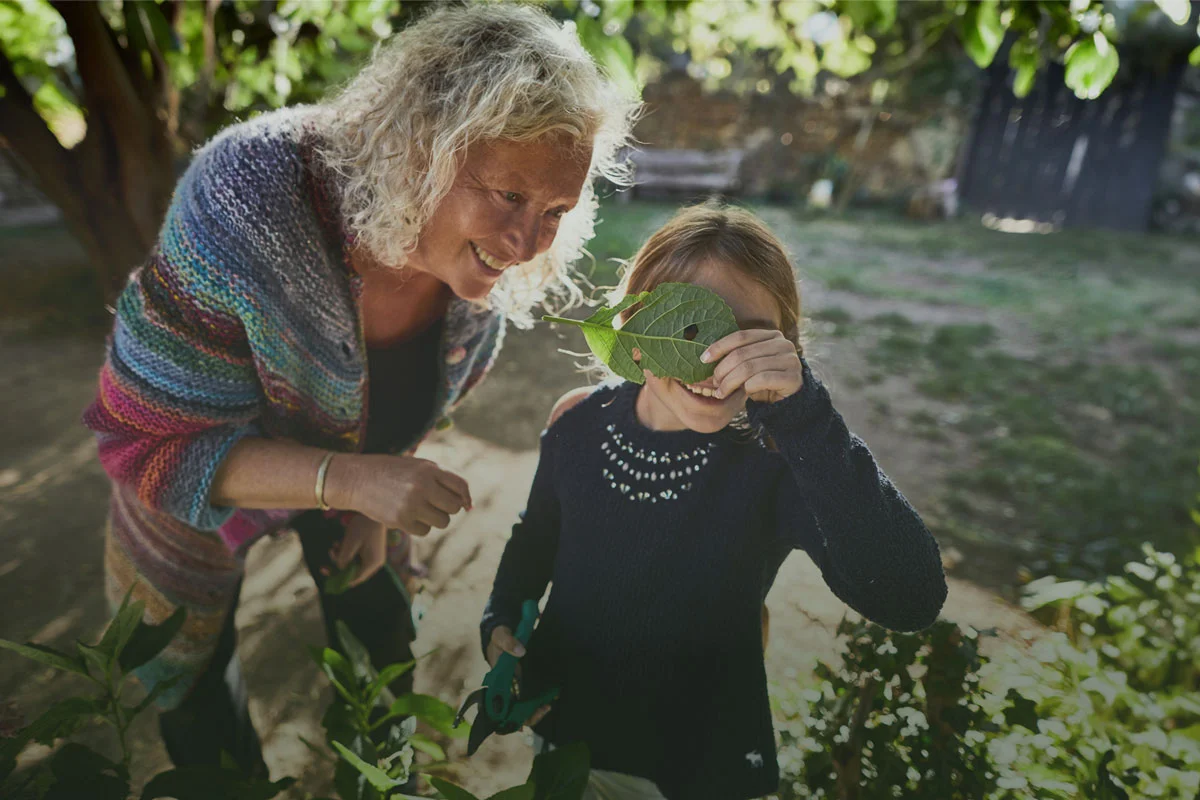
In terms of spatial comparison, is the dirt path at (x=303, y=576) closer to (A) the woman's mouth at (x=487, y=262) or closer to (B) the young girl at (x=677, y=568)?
(B) the young girl at (x=677, y=568)

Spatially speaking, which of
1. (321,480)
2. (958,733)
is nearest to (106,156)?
(321,480)

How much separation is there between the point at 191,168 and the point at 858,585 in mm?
1211

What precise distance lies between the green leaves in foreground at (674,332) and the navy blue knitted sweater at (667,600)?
29 cm

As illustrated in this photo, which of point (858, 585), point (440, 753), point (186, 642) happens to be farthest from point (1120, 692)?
point (186, 642)

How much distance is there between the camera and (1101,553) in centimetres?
336

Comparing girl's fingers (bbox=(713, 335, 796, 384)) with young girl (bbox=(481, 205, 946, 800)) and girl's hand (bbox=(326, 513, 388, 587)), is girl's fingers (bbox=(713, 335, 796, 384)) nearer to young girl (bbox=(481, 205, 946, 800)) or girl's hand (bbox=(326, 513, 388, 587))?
young girl (bbox=(481, 205, 946, 800))

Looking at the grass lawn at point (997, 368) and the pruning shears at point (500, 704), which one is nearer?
the pruning shears at point (500, 704)

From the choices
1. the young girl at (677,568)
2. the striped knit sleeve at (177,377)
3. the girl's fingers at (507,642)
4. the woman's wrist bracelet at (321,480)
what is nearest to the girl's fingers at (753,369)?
the young girl at (677,568)

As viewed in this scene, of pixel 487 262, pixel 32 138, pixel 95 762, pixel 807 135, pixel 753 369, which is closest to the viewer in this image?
pixel 753 369

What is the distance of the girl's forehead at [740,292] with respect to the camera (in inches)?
39.8

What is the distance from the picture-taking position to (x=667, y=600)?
1.14m

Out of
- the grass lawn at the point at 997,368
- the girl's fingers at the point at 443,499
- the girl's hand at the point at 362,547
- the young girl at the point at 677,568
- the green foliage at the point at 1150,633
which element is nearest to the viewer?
the young girl at the point at 677,568

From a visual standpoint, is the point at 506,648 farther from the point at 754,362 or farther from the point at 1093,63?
the point at 1093,63

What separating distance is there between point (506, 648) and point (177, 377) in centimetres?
65
